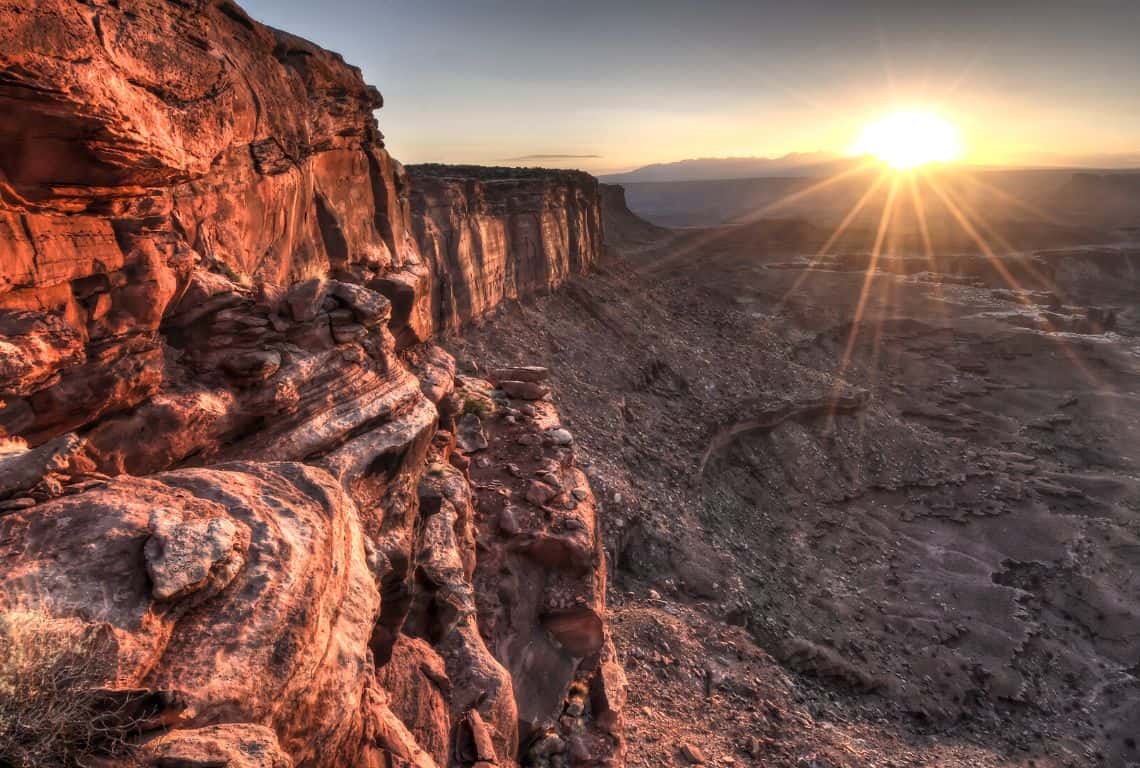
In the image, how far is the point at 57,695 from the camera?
3188mm

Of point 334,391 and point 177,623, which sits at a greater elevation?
point 334,391

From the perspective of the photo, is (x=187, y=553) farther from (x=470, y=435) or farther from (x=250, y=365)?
(x=470, y=435)

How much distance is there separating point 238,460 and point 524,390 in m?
8.55

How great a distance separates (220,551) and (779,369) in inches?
1305

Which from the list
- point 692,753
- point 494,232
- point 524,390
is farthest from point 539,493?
point 494,232

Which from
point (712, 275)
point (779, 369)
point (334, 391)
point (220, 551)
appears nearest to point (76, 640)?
point (220, 551)

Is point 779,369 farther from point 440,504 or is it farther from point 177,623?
point 177,623

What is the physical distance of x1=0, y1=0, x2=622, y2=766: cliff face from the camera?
4.04 m

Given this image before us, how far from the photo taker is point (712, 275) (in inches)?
2159

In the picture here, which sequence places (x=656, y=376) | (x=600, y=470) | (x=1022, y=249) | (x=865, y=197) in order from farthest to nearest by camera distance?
1. (x=865, y=197)
2. (x=1022, y=249)
3. (x=656, y=376)
4. (x=600, y=470)

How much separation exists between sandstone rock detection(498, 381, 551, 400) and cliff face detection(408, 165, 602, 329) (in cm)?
1116

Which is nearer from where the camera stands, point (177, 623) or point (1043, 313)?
point (177, 623)

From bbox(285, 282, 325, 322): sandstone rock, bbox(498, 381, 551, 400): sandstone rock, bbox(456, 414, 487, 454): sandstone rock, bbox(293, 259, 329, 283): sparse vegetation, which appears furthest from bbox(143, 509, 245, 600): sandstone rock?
bbox(498, 381, 551, 400): sandstone rock

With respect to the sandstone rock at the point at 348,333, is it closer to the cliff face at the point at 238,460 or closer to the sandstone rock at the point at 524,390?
the cliff face at the point at 238,460
